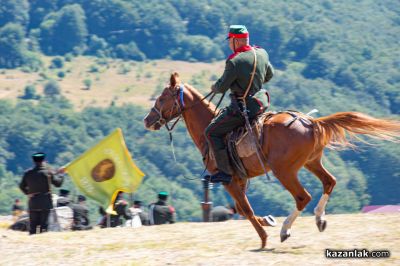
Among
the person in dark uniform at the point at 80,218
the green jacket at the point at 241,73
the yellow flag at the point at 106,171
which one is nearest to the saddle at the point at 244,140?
the green jacket at the point at 241,73

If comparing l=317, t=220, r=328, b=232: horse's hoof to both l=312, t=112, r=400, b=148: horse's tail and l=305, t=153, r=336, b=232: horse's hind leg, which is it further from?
l=312, t=112, r=400, b=148: horse's tail

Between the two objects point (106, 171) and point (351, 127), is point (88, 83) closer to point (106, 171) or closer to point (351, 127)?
point (106, 171)

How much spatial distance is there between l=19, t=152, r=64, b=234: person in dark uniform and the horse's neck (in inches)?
139

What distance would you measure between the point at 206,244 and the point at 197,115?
2.00m

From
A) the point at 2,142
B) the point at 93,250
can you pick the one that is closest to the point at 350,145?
the point at 93,250

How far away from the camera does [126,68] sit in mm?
163625

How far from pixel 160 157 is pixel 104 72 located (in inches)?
2018

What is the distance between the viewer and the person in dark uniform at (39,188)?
60.0 feet

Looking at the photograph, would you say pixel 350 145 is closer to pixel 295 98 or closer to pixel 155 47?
pixel 295 98

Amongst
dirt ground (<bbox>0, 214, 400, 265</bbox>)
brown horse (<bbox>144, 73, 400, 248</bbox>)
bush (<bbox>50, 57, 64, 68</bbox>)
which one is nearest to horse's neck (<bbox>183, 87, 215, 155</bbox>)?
brown horse (<bbox>144, 73, 400, 248</bbox>)

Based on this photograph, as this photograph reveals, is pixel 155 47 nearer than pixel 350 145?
No

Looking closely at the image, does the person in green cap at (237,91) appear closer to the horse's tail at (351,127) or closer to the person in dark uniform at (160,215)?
the horse's tail at (351,127)

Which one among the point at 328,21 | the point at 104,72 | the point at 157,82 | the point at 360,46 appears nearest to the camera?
the point at 157,82

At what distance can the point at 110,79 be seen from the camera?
155 metres
